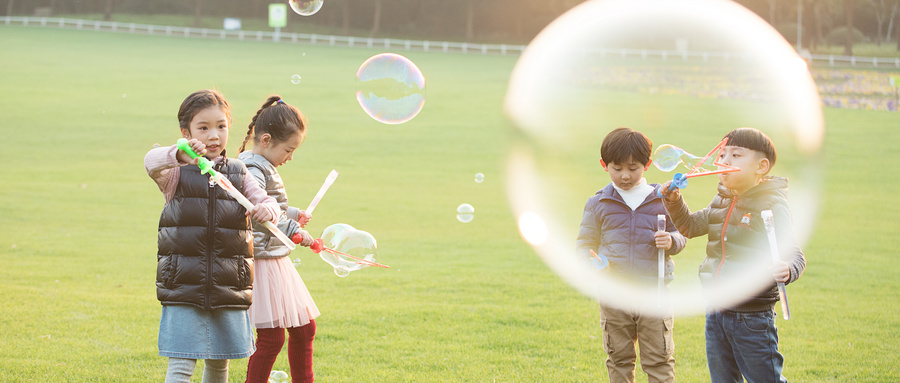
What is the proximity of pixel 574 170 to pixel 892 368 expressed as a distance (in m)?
12.5

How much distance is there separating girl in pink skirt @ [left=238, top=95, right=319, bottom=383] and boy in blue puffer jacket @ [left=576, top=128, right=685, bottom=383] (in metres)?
1.53

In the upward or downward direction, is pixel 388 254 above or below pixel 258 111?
below

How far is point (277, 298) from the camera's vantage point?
4.17 metres

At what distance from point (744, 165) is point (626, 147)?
0.57 metres

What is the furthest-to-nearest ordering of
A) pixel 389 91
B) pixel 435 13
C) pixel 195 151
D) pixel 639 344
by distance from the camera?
pixel 435 13
pixel 389 91
pixel 639 344
pixel 195 151

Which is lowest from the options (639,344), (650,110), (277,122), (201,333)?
(639,344)

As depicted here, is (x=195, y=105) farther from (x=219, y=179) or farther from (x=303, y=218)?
(x=303, y=218)

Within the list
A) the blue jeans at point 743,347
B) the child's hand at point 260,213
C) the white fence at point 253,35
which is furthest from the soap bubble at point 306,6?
the white fence at point 253,35

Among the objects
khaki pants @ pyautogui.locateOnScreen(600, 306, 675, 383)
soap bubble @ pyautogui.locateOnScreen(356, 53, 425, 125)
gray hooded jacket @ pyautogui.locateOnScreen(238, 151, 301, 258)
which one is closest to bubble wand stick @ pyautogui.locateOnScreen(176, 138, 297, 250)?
gray hooded jacket @ pyautogui.locateOnScreen(238, 151, 301, 258)

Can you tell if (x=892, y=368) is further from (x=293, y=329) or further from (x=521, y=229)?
(x=521, y=229)

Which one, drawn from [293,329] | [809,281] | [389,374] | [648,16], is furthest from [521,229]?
[293,329]

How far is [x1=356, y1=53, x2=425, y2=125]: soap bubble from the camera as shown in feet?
20.2

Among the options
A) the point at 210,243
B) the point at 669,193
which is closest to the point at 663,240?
the point at 669,193

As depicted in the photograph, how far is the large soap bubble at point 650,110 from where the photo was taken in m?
5.41
